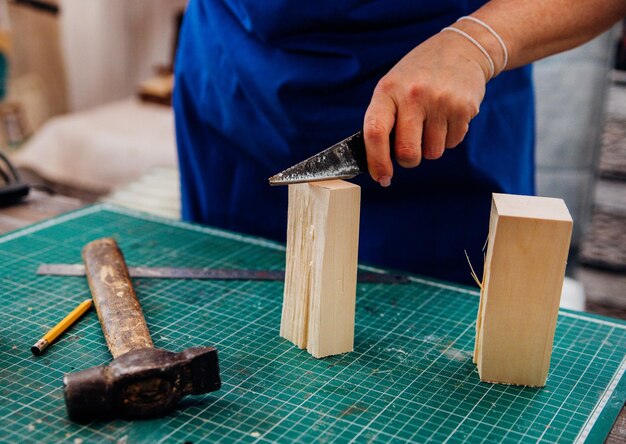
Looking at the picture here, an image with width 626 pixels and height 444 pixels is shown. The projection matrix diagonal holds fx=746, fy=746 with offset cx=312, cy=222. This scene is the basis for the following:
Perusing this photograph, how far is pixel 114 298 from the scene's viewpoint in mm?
1145

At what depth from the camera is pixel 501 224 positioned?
972 mm

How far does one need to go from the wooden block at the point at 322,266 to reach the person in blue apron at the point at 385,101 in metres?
0.09

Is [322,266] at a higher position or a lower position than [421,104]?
lower

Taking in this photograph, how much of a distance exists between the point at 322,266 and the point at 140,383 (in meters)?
0.31

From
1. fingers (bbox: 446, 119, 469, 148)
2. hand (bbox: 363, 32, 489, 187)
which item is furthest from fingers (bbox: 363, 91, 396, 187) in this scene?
fingers (bbox: 446, 119, 469, 148)

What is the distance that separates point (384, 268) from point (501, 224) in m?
0.46

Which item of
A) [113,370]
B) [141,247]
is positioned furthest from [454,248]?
[113,370]

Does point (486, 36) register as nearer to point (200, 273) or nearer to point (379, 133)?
point (379, 133)

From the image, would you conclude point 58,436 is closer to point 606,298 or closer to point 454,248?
point 454,248

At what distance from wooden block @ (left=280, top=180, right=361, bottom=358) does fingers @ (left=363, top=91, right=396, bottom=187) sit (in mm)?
50

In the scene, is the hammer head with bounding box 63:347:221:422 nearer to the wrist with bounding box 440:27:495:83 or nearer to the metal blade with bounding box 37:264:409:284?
the metal blade with bounding box 37:264:409:284

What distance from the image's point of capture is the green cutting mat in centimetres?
90

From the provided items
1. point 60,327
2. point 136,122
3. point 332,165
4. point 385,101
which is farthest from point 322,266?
point 136,122

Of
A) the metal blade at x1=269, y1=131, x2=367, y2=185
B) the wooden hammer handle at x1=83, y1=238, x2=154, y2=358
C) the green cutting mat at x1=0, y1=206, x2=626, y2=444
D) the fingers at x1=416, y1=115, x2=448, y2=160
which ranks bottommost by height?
the green cutting mat at x1=0, y1=206, x2=626, y2=444
